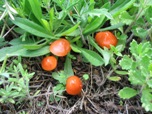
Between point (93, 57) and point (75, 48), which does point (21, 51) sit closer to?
point (75, 48)

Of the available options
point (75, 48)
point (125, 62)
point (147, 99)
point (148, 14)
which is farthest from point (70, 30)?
point (147, 99)

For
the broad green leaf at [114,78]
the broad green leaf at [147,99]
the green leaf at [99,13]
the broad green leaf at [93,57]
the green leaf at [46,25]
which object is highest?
the green leaf at [46,25]

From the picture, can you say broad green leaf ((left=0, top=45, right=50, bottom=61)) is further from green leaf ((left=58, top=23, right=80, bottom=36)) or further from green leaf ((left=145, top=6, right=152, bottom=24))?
green leaf ((left=145, top=6, right=152, bottom=24))

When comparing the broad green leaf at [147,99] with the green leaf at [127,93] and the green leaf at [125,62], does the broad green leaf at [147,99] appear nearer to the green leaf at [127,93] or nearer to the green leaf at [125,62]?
the green leaf at [127,93]

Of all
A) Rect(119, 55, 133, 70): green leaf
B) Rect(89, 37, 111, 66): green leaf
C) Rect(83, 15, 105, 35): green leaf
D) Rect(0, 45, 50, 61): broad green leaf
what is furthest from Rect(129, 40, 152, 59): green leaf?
Rect(0, 45, 50, 61): broad green leaf

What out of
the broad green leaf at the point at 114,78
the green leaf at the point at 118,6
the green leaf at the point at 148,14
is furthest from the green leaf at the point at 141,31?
the broad green leaf at the point at 114,78
